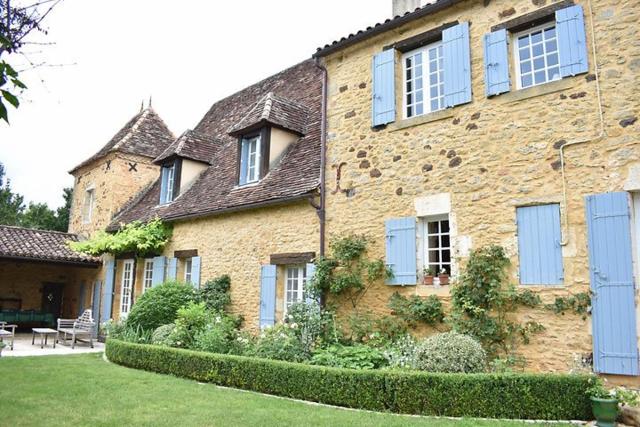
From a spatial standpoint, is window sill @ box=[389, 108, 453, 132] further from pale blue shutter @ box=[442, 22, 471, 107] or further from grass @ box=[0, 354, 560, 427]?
grass @ box=[0, 354, 560, 427]

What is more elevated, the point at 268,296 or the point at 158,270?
the point at 158,270

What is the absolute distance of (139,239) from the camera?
537 inches

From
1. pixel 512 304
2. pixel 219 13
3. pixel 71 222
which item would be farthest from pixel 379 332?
pixel 71 222

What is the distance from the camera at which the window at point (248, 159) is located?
11.9 meters

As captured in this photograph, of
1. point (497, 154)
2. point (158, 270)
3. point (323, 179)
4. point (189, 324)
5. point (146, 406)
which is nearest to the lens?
point (146, 406)

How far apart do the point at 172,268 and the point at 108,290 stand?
3974mm

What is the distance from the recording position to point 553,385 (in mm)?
5684

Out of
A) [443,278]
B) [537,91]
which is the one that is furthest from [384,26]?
[443,278]

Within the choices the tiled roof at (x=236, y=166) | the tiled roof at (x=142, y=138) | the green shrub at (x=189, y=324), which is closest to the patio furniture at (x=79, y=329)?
the tiled roof at (x=236, y=166)

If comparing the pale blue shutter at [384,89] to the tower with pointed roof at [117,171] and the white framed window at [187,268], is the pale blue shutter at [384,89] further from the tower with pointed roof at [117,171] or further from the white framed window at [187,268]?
the tower with pointed roof at [117,171]

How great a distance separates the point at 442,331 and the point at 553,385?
203 cm

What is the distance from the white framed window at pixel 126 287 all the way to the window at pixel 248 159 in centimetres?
591

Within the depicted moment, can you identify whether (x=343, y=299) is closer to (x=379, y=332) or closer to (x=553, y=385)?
(x=379, y=332)

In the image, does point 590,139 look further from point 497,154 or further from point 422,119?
point 422,119
